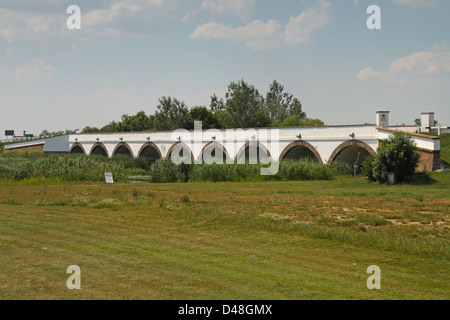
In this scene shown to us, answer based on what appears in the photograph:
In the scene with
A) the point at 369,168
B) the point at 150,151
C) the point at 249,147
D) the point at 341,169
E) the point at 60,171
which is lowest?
the point at 341,169

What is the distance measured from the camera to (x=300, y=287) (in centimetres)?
628

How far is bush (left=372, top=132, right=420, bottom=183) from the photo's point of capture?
23.1 meters

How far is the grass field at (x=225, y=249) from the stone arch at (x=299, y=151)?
1863 centimetres

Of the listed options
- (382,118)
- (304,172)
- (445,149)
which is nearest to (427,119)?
(445,149)

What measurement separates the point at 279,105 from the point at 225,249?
244ft

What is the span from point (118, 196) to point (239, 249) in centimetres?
1000

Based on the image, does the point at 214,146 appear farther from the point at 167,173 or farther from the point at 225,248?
the point at 225,248

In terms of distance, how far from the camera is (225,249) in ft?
28.5

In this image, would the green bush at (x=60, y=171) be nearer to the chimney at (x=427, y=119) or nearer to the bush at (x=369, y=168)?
the bush at (x=369, y=168)

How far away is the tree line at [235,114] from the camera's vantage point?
59625mm

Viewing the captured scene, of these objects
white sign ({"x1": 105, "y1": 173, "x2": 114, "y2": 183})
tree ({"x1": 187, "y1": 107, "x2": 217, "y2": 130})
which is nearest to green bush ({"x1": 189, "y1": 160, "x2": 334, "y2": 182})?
white sign ({"x1": 105, "y1": 173, "x2": 114, "y2": 183})
